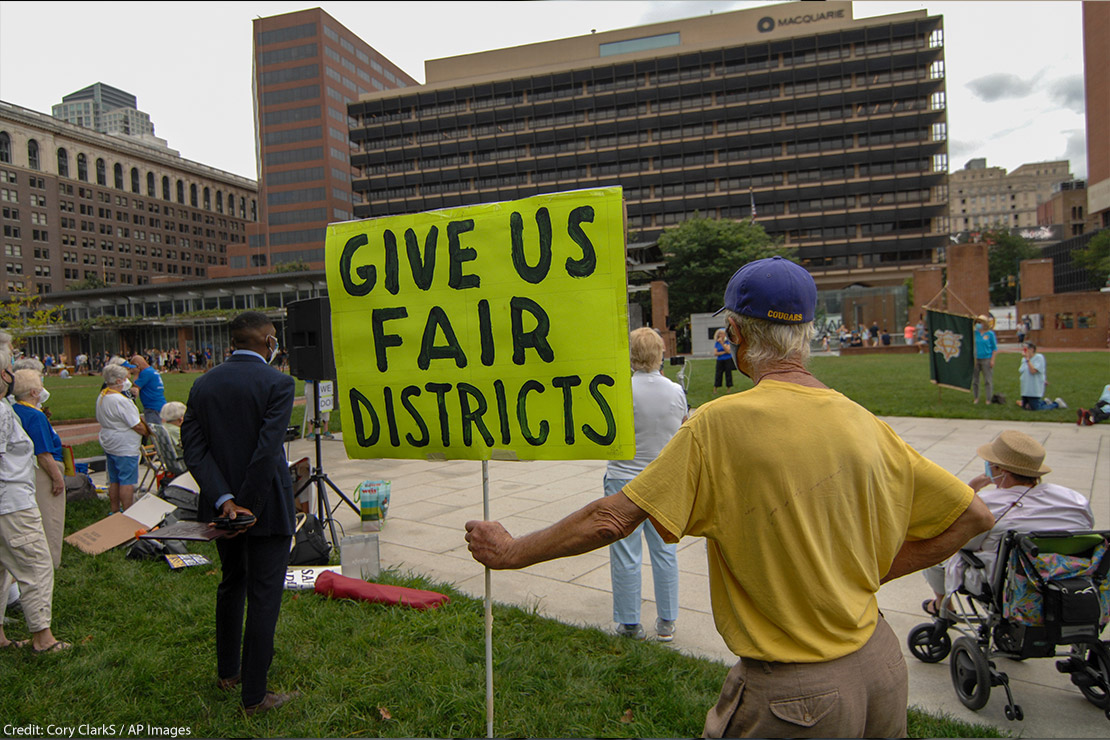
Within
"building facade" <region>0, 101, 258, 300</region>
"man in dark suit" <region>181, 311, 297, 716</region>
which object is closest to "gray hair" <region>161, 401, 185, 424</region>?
"man in dark suit" <region>181, 311, 297, 716</region>

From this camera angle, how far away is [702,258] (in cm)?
4825

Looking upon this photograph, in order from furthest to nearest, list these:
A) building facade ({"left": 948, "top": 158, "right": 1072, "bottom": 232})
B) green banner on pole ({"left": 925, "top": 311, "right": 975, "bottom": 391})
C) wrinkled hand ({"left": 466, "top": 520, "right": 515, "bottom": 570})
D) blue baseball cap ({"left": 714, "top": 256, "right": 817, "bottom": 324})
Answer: building facade ({"left": 948, "top": 158, "right": 1072, "bottom": 232})
green banner on pole ({"left": 925, "top": 311, "right": 975, "bottom": 391})
wrinkled hand ({"left": 466, "top": 520, "right": 515, "bottom": 570})
blue baseball cap ({"left": 714, "top": 256, "right": 817, "bottom": 324})

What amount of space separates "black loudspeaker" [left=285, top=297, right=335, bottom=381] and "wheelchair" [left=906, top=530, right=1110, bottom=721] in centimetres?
604

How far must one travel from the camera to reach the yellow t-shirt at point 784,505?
1.56 metres

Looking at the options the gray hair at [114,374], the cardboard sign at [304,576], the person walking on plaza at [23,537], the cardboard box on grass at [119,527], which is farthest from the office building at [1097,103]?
the person walking on plaza at [23,537]

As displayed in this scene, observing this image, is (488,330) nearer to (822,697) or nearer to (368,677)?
(822,697)

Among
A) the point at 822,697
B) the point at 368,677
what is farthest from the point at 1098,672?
the point at 368,677

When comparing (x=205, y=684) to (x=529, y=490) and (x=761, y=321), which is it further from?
(x=529, y=490)

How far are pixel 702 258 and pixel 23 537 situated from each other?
47.1 meters

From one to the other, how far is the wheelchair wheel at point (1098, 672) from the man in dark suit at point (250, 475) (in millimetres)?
4100

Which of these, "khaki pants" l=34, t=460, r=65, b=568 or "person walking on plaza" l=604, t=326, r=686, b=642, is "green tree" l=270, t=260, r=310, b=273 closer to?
"khaki pants" l=34, t=460, r=65, b=568

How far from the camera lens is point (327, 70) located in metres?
95.9

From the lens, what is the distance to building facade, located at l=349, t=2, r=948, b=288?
6975cm

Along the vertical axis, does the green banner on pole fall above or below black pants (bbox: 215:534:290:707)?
above
